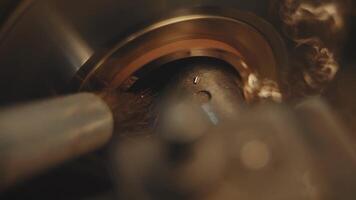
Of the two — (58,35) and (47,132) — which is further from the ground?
(58,35)

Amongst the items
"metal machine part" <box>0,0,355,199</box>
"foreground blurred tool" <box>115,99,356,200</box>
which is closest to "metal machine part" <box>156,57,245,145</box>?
"metal machine part" <box>0,0,355,199</box>

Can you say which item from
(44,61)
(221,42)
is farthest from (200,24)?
(44,61)

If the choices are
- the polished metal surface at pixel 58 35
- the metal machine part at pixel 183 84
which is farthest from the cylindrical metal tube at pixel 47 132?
the polished metal surface at pixel 58 35

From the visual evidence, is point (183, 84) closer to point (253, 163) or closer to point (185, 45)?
point (185, 45)

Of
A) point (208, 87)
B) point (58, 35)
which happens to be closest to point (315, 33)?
point (208, 87)

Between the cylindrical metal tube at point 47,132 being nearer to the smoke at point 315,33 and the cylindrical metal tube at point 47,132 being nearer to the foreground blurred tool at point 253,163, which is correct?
the foreground blurred tool at point 253,163

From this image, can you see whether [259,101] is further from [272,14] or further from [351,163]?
[351,163]
